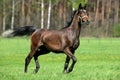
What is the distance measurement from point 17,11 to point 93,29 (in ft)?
43.0

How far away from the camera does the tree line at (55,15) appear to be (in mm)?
62972

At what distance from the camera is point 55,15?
68.2 metres

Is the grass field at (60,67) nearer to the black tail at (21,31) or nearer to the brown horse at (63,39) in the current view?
the brown horse at (63,39)

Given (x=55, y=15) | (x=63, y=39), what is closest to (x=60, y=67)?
(x=63, y=39)

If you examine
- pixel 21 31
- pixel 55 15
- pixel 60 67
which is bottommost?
pixel 55 15

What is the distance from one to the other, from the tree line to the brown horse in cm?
4601

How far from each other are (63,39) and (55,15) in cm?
5423

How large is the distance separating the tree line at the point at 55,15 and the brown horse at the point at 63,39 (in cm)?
4601

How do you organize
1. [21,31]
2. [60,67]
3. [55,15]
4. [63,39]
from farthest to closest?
[55,15] < [60,67] < [21,31] < [63,39]

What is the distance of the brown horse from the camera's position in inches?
547

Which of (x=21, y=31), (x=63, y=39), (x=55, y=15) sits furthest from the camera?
(x=55, y=15)

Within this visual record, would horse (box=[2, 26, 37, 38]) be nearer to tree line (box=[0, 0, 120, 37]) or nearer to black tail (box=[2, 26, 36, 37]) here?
black tail (box=[2, 26, 36, 37])

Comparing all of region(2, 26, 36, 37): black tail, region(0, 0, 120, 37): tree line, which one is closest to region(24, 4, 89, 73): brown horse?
region(2, 26, 36, 37): black tail

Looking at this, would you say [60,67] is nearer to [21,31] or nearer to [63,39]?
[21,31]
